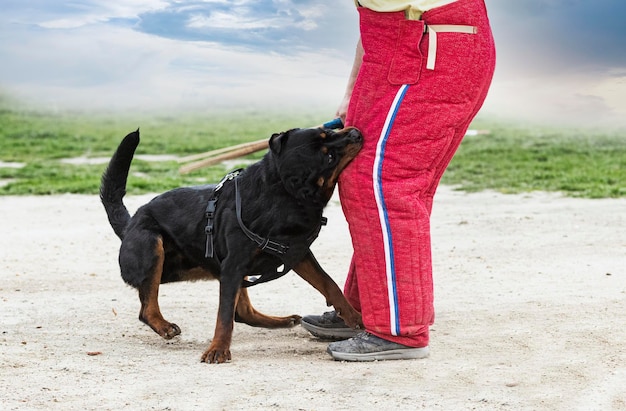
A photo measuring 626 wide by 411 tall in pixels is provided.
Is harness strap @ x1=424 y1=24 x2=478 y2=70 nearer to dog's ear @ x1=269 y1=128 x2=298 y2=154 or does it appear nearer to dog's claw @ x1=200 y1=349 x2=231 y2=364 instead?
dog's ear @ x1=269 y1=128 x2=298 y2=154

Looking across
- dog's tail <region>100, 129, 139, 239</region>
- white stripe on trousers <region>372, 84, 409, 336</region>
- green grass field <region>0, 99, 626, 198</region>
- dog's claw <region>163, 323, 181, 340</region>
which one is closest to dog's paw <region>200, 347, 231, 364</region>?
dog's claw <region>163, 323, 181, 340</region>

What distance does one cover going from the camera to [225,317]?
4641 mm

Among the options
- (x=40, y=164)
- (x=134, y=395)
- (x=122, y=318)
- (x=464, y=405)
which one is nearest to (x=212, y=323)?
(x=122, y=318)

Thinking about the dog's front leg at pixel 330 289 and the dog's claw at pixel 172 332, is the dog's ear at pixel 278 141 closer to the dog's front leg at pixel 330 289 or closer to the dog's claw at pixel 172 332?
the dog's front leg at pixel 330 289

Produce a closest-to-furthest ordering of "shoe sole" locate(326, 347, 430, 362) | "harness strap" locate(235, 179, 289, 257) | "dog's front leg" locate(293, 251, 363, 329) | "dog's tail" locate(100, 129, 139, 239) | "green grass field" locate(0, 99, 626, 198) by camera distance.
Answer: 1. "shoe sole" locate(326, 347, 430, 362)
2. "harness strap" locate(235, 179, 289, 257)
3. "dog's front leg" locate(293, 251, 363, 329)
4. "dog's tail" locate(100, 129, 139, 239)
5. "green grass field" locate(0, 99, 626, 198)

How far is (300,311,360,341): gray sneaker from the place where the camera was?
16.8 ft

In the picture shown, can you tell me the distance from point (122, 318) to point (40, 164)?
11472 mm

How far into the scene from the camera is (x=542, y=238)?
830 centimetres

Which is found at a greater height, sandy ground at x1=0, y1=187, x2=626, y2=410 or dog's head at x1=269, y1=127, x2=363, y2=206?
dog's head at x1=269, y1=127, x2=363, y2=206

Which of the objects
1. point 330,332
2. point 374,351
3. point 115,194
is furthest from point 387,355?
point 115,194


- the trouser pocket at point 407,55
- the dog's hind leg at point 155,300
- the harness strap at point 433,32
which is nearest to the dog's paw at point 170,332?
the dog's hind leg at point 155,300

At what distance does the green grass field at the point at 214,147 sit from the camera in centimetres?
1316

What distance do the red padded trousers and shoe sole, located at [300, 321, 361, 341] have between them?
23.4 inches

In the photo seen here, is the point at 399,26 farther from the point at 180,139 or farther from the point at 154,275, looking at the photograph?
the point at 180,139
